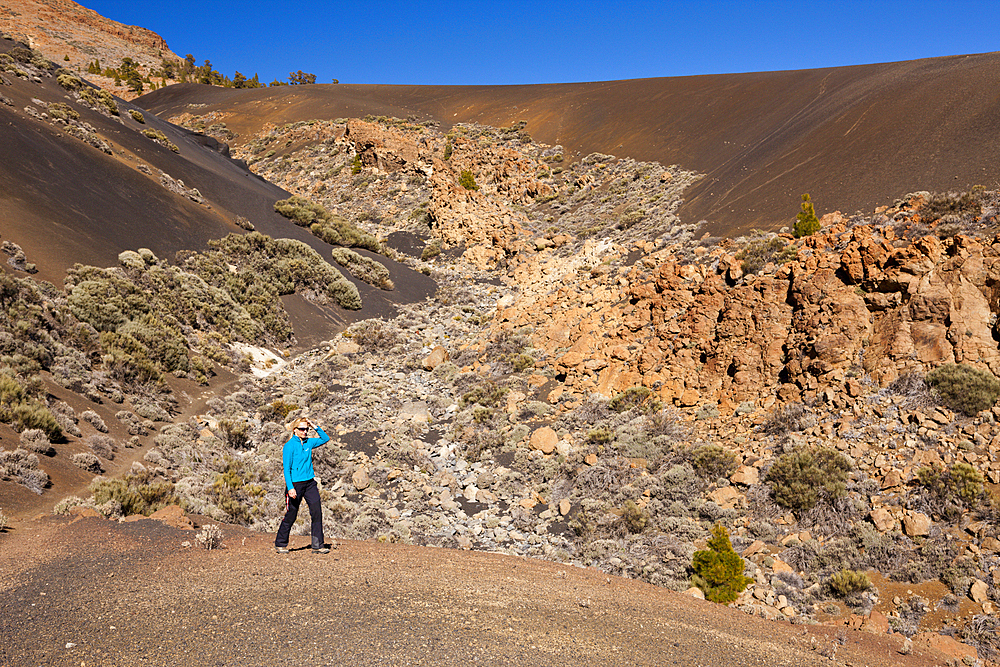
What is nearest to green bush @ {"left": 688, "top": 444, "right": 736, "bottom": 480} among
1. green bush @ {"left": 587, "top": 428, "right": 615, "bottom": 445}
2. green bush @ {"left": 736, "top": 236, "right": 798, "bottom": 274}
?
green bush @ {"left": 587, "top": 428, "right": 615, "bottom": 445}

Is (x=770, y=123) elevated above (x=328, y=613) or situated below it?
above

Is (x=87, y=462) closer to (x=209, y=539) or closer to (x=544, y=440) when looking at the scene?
(x=209, y=539)

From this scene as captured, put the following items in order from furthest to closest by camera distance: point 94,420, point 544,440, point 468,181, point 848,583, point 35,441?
point 468,181, point 544,440, point 94,420, point 35,441, point 848,583

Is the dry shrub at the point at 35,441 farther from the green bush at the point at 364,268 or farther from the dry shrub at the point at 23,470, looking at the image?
the green bush at the point at 364,268

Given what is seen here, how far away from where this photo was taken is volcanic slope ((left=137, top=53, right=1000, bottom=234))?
18.7 metres

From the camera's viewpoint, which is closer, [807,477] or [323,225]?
[807,477]

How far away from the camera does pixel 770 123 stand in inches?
1364

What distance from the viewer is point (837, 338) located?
35.9 feet

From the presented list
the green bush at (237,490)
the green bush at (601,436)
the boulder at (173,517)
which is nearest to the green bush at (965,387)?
the green bush at (601,436)

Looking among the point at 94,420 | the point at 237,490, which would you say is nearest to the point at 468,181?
the point at 94,420

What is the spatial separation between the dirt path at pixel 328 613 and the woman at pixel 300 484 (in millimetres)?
209

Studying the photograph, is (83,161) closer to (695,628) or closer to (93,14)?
(695,628)

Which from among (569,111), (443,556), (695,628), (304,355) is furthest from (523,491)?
(569,111)

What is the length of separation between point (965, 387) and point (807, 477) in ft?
9.53
